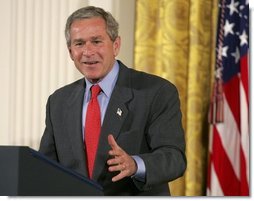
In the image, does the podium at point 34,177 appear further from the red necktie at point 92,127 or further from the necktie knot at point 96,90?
the necktie knot at point 96,90

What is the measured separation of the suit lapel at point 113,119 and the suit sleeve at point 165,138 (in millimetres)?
109

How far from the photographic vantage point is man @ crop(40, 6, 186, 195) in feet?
5.69

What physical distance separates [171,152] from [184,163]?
133 mm

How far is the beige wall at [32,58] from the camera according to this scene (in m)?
1.94

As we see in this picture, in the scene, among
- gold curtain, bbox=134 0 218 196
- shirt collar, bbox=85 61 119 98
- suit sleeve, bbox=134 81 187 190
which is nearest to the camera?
suit sleeve, bbox=134 81 187 190

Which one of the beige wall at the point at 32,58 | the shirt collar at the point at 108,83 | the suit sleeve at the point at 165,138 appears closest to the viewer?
the suit sleeve at the point at 165,138

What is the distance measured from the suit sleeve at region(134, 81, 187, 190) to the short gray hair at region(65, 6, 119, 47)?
302 mm

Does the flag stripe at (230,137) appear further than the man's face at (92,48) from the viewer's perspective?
Yes

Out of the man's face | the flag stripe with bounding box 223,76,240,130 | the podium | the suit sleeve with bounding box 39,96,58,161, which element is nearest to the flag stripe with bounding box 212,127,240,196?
the flag stripe with bounding box 223,76,240,130

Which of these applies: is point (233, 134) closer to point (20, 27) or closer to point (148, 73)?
point (148, 73)

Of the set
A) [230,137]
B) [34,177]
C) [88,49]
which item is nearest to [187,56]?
[230,137]

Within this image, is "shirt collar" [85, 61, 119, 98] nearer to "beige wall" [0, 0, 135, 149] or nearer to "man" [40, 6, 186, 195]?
"man" [40, 6, 186, 195]

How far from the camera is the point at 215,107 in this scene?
2031mm

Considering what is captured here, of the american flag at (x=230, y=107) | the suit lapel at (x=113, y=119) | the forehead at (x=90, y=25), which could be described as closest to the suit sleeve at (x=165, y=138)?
the suit lapel at (x=113, y=119)
